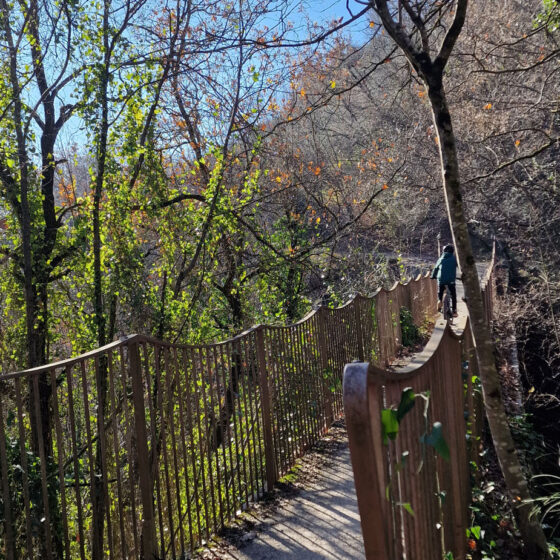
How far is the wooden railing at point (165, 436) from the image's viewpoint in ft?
10.2

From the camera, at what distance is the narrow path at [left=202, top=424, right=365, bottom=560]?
4043 millimetres

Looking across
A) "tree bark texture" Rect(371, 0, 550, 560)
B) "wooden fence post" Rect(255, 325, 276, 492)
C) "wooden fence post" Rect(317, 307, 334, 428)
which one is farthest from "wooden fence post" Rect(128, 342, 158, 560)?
"wooden fence post" Rect(317, 307, 334, 428)

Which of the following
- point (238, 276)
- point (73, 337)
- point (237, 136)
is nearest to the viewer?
point (73, 337)

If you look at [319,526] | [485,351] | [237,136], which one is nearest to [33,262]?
[237,136]

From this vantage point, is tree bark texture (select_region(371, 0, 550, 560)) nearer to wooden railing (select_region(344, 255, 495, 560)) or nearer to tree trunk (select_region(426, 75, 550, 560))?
tree trunk (select_region(426, 75, 550, 560))

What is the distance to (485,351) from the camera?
3.44 m

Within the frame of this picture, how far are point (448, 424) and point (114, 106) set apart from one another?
5587mm

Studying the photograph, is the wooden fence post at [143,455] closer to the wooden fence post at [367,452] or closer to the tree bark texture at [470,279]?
the wooden fence post at [367,452]

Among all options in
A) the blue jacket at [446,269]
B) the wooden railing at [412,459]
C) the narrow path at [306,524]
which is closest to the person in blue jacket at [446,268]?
the blue jacket at [446,269]

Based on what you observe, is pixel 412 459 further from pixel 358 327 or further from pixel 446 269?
pixel 446 269

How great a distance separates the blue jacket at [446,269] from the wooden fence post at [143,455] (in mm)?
9374

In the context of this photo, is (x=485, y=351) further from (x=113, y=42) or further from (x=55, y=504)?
(x=113, y=42)

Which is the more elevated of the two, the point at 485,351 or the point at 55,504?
the point at 485,351

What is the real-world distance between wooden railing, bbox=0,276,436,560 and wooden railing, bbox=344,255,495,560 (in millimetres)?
1764
